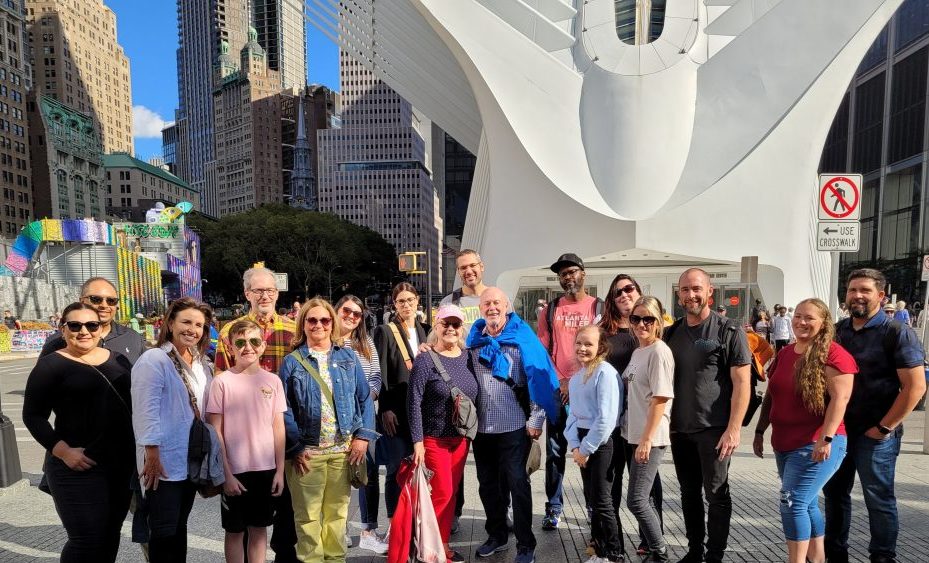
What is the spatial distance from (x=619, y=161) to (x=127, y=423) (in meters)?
18.2

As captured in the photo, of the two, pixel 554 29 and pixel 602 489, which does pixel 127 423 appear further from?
pixel 554 29

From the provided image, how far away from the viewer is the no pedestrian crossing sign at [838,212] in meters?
4.88

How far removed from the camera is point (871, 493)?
3.08 meters

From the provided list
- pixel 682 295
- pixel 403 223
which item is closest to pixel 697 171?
pixel 682 295

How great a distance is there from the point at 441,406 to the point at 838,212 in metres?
4.26

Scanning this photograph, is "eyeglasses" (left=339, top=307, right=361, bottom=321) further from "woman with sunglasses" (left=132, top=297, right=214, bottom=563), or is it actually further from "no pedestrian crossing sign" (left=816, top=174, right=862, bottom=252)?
"no pedestrian crossing sign" (left=816, top=174, right=862, bottom=252)

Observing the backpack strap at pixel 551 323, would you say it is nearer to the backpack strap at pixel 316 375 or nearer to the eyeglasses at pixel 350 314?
the eyeglasses at pixel 350 314

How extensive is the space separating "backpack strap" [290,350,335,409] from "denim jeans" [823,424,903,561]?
9.84 feet

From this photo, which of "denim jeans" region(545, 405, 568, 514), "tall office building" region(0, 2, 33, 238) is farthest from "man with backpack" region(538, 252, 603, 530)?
"tall office building" region(0, 2, 33, 238)

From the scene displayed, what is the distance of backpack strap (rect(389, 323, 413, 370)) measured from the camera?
148 inches

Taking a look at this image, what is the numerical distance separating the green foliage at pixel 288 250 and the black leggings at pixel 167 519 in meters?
42.8

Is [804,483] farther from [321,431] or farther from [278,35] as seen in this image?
[278,35]

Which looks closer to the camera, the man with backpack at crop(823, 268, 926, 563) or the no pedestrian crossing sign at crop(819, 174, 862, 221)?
the man with backpack at crop(823, 268, 926, 563)

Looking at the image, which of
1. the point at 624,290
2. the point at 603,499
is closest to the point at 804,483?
the point at 603,499
